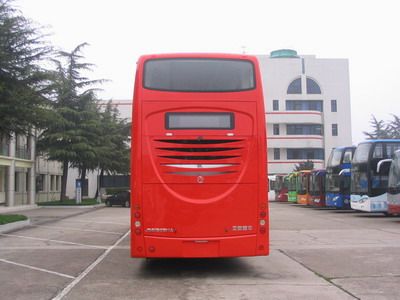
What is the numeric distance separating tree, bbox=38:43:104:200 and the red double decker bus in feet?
101

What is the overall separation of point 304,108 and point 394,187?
173 ft

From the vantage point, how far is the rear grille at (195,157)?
30.8 ft

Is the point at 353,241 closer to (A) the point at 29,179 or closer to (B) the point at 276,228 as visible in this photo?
(B) the point at 276,228

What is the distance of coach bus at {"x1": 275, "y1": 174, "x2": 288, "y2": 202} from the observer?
50812mm

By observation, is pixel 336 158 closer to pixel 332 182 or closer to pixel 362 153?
pixel 332 182

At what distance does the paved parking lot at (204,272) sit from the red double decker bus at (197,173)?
761mm

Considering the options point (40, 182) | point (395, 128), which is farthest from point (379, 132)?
point (40, 182)

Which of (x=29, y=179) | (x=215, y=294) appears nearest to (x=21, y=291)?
(x=215, y=294)

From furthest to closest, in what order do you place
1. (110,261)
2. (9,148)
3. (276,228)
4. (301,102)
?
(301,102)
(9,148)
(276,228)
(110,261)

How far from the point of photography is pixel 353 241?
15648 millimetres

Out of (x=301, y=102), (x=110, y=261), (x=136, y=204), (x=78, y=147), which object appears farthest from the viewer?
(x=301, y=102)

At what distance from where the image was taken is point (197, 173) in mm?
9391

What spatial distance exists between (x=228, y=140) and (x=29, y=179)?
34587 mm

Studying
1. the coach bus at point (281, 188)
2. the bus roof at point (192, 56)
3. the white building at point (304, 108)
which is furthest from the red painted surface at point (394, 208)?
the white building at point (304, 108)
